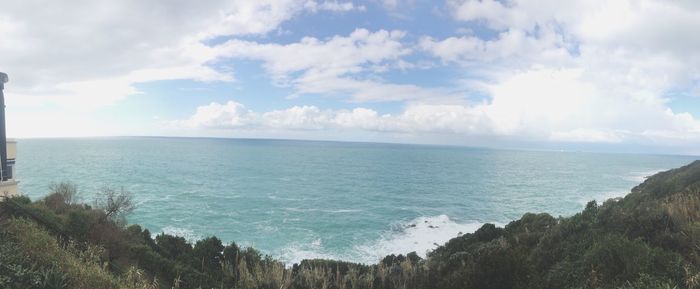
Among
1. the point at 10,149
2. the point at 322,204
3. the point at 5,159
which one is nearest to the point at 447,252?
the point at 5,159

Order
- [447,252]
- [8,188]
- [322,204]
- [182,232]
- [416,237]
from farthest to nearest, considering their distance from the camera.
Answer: [322,204] → [416,237] → [182,232] → [447,252] → [8,188]

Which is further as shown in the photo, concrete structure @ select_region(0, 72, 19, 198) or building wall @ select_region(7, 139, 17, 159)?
building wall @ select_region(7, 139, 17, 159)

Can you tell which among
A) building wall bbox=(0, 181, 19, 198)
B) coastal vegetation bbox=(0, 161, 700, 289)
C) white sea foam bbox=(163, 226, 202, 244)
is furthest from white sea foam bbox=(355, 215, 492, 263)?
building wall bbox=(0, 181, 19, 198)

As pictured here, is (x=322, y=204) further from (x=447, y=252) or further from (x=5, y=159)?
(x=5, y=159)

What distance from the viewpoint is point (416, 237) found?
37812mm

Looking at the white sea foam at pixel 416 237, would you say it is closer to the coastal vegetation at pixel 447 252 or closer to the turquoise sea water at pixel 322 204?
the turquoise sea water at pixel 322 204

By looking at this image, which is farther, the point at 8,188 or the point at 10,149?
the point at 10,149

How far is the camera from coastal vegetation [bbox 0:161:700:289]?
8.32 metres

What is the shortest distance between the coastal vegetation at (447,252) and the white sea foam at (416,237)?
10.1 m

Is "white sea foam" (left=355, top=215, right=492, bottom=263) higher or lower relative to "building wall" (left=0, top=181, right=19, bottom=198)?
lower

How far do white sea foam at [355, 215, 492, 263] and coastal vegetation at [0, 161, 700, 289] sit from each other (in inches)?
396

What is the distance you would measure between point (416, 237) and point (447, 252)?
14706 mm

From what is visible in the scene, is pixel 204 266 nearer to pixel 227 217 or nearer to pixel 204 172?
pixel 227 217

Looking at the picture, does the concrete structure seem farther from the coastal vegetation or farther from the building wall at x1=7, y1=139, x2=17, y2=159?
the coastal vegetation
